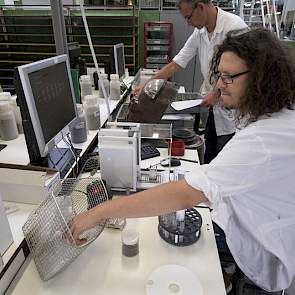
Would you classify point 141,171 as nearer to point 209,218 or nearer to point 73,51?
point 209,218

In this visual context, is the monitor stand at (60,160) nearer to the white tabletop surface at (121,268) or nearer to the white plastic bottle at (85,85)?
the white tabletop surface at (121,268)

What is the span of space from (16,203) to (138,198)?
0.51 metres

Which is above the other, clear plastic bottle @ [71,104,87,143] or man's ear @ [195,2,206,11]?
man's ear @ [195,2,206,11]

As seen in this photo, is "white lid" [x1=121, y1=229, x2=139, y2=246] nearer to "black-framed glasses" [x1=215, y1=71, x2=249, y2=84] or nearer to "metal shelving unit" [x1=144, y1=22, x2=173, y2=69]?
"black-framed glasses" [x1=215, y1=71, x2=249, y2=84]

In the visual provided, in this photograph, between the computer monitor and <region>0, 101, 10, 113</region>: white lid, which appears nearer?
the computer monitor

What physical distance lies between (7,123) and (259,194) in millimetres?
1265

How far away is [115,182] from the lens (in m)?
1.22

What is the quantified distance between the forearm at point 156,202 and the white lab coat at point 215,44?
1057 mm

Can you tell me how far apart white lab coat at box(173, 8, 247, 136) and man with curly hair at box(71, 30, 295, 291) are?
903 mm

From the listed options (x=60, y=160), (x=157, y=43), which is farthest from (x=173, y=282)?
(x=157, y=43)

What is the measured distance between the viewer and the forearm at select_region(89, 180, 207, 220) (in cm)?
83

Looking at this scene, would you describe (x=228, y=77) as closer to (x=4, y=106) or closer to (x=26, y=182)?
(x=26, y=182)

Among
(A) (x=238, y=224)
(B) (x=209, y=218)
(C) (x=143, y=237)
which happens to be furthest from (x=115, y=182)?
(A) (x=238, y=224)

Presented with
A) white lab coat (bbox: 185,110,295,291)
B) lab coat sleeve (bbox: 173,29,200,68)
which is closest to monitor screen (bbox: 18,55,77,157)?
white lab coat (bbox: 185,110,295,291)
